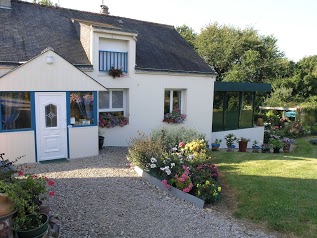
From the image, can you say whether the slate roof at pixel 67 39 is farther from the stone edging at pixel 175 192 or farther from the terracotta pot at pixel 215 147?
the stone edging at pixel 175 192

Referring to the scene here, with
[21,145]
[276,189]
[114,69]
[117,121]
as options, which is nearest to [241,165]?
[276,189]

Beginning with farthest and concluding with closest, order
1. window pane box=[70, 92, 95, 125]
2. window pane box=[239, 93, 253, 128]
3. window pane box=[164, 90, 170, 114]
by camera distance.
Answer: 1. window pane box=[239, 93, 253, 128]
2. window pane box=[164, 90, 170, 114]
3. window pane box=[70, 92, 95, 125]

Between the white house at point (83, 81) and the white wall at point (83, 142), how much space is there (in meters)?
0.04

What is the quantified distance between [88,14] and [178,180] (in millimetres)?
11191

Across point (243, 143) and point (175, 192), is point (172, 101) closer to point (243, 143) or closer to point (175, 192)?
point (243, 143)

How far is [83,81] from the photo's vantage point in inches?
391

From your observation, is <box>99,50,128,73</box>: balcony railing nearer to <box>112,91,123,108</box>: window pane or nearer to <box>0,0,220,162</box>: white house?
<box>0,0,220,162</box>: white house

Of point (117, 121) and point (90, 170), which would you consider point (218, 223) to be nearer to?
point (90, 170)

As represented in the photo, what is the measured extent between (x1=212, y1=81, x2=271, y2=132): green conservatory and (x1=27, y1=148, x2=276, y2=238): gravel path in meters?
9.30

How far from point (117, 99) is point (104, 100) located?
644 mm

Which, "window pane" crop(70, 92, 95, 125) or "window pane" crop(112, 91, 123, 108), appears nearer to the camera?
"window pane" crop(70, 92, 95, 125)

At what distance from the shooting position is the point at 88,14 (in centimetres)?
1484

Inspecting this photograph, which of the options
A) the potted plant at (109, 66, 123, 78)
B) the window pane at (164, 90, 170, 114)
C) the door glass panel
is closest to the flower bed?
the door glass panel

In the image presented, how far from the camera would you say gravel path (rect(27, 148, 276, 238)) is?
532cm
